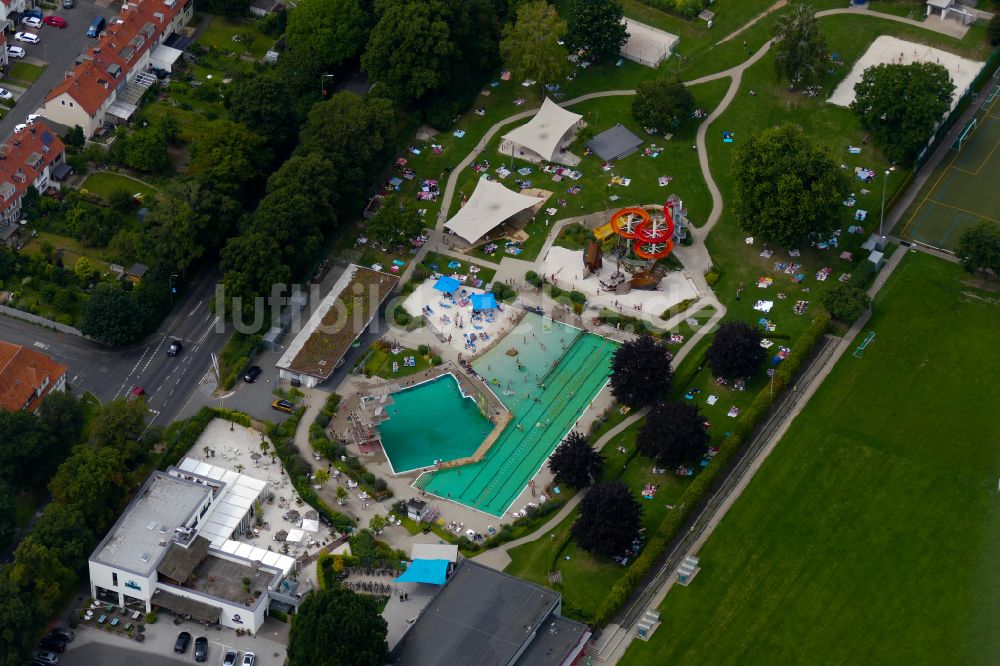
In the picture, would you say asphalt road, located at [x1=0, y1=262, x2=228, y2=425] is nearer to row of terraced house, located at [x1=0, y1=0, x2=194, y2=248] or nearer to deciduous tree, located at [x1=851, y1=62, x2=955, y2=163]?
row of terraced house, located at [x1=0, y1=0, x2=194, y2=248]

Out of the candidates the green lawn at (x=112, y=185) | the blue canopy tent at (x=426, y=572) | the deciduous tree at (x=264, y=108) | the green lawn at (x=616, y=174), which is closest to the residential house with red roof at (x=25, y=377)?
the green lawn at (x=112, y=185)

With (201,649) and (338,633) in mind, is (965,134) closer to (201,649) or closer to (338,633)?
(338,633)

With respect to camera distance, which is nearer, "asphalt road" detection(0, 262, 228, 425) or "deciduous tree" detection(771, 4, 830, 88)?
"asphalt road" detection(0, 262, 228, 425)

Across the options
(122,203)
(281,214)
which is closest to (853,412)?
(281,214)

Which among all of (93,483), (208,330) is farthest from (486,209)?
(93,483)

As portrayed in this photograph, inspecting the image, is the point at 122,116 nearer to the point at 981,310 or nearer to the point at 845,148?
the point at 845,148

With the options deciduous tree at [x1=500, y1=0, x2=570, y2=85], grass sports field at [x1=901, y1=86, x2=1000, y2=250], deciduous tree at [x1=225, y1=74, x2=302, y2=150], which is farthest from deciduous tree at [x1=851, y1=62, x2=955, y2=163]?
deciduous tree at [x1=225, y1=74, x2=302, y2=150]

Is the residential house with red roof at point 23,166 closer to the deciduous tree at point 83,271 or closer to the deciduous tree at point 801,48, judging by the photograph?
the deciduous tree at point 83,271
